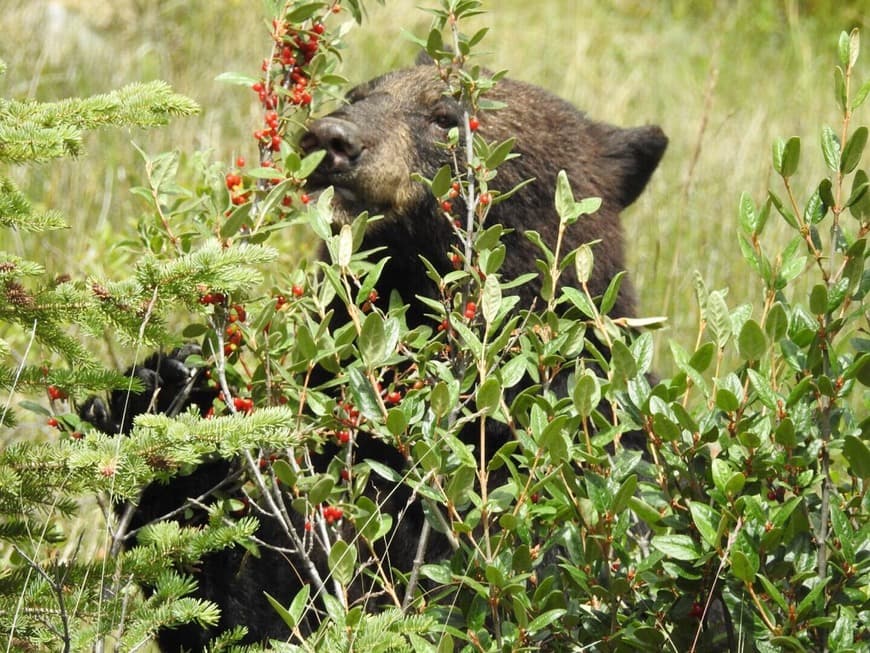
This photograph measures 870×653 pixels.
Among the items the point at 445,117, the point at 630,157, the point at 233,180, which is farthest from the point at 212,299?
the point at 630,157

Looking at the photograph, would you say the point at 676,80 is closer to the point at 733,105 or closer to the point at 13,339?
the point at 733,105

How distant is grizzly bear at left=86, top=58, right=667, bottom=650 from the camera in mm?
3631

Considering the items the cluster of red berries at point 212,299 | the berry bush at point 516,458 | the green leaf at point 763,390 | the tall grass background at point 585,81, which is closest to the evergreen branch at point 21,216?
the berry bush at point 516,458

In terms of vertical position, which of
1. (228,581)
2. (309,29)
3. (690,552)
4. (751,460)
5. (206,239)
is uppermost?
(309,29)

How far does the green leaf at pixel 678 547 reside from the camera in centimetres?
269

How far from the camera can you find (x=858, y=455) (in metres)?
2.67

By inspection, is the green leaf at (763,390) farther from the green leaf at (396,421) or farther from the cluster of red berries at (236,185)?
the cluster of red berries at (236,185)

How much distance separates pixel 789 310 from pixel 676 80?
7.49 meters

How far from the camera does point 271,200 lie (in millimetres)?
3020

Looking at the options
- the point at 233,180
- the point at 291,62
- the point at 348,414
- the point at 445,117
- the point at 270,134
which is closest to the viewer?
the point at 348,414

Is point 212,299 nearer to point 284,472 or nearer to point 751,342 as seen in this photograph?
point 284,472

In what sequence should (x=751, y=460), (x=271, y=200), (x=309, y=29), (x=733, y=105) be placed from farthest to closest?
(x=733, y=105), (x=309, y=29), (x=271, y=200), (x=751, y=460)

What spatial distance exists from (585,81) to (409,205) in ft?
18.9

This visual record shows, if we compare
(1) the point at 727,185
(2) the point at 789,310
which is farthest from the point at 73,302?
(1) the point at 727,185
